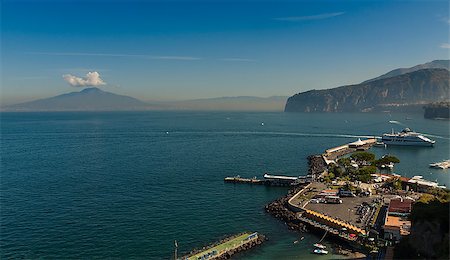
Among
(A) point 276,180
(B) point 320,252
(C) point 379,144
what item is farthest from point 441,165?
(B) point 320,252

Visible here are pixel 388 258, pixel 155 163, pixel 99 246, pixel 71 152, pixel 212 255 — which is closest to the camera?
pixel 388 258

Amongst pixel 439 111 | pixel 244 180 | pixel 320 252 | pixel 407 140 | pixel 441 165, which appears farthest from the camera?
pixel 439 111

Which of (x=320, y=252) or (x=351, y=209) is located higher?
(x=351, y=209)

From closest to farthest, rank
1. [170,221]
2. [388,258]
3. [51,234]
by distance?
[388,258] → [51,234] → [170,221]


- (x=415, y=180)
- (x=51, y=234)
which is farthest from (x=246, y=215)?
(x=415, y=180)

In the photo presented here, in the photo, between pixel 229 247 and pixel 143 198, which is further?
pixel 143 198

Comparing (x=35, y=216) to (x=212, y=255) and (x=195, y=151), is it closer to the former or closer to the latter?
(x=212, y=255)

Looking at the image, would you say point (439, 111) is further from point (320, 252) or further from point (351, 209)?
point (320, 252)

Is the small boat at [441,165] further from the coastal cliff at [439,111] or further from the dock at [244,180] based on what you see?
the coastal cliff at [439,111]

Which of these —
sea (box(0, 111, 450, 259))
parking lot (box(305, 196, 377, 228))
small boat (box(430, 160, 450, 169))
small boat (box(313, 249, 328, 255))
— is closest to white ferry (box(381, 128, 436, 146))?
sea (box(0, 111, 450, 259))

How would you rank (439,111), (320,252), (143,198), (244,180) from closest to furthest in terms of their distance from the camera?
(320,252) < (143,198) < (244,180) < (439,111)

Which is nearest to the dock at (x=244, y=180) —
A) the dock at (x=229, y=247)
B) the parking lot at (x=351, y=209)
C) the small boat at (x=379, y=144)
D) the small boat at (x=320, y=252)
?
the parking lot at (x=351, y=209)
